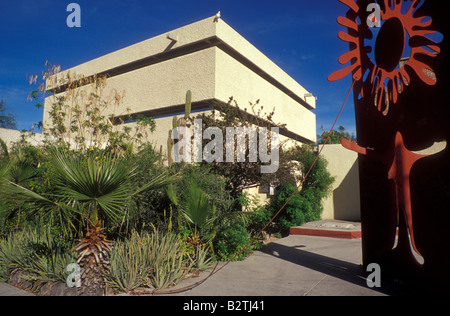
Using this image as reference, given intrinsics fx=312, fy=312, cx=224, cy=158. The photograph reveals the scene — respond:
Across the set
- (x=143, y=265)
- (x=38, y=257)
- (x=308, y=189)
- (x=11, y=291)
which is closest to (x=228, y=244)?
(x=143, y=265)

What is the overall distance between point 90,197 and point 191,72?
46.3ft

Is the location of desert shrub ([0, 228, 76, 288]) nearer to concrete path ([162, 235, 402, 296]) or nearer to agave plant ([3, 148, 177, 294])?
agave plant ([3, 148, 177, 294])

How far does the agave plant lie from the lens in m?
4.53

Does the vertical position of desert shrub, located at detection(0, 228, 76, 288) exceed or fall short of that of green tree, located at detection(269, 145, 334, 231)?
it falls short

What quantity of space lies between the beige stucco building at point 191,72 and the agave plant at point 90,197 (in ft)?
40.4

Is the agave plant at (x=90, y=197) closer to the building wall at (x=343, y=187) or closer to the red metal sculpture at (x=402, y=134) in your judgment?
the red metal sculpture at (x=402, y=134)

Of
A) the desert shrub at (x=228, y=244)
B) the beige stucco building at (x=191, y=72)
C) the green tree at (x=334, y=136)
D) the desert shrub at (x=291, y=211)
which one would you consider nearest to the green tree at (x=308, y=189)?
the desert shrub at (x=291, y=211)

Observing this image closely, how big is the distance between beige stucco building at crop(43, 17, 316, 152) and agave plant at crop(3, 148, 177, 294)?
12.3 m

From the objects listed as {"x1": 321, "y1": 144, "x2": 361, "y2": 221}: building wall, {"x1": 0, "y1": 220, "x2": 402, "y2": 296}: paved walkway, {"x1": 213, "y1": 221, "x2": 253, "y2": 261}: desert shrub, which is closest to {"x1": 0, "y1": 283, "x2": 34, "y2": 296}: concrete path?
{"x1": 0, "y1": 220, "x2": 402, "y2": 296}: paved walkway

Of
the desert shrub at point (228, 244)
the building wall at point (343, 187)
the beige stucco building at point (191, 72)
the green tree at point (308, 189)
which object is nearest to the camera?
the desert shrub at point (228, 244)

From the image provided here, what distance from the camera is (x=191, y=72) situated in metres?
17.7

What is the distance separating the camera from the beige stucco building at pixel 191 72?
55.8 feet
